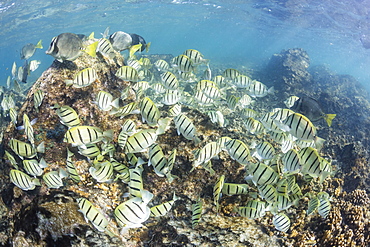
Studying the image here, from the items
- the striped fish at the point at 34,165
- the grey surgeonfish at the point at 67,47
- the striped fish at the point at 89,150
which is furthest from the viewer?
the grey surgeonfish at the point at 67,47

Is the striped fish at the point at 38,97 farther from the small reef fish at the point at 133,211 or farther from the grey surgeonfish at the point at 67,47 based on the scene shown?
the small reef fish at the point at 133,211

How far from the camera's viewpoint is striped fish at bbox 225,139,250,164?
3.36m

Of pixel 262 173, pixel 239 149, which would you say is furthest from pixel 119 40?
pixel 262 173

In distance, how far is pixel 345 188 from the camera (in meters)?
6.15

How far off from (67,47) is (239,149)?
12.4ft

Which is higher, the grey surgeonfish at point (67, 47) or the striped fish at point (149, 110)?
the grey surgeonfish at point (67, 47)

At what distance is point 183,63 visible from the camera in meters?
4.99

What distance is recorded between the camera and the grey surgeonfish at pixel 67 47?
408 cm

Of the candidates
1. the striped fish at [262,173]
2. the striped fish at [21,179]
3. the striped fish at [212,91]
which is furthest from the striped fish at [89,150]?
the striped fish at [262,173]

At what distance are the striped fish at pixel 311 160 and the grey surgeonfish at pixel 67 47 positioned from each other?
4.14 metres

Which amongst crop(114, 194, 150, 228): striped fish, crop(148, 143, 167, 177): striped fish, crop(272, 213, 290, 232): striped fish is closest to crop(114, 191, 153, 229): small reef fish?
crop(114, 194, 150, 228): striped fish

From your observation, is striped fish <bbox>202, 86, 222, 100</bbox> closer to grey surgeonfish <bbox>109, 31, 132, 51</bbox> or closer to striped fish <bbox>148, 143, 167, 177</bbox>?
striped fish <bbox>148, 143, 167, 177</bbox>

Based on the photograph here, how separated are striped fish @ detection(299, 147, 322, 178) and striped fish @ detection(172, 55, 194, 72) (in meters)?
3.05

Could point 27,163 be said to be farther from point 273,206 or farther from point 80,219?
point 273,206
